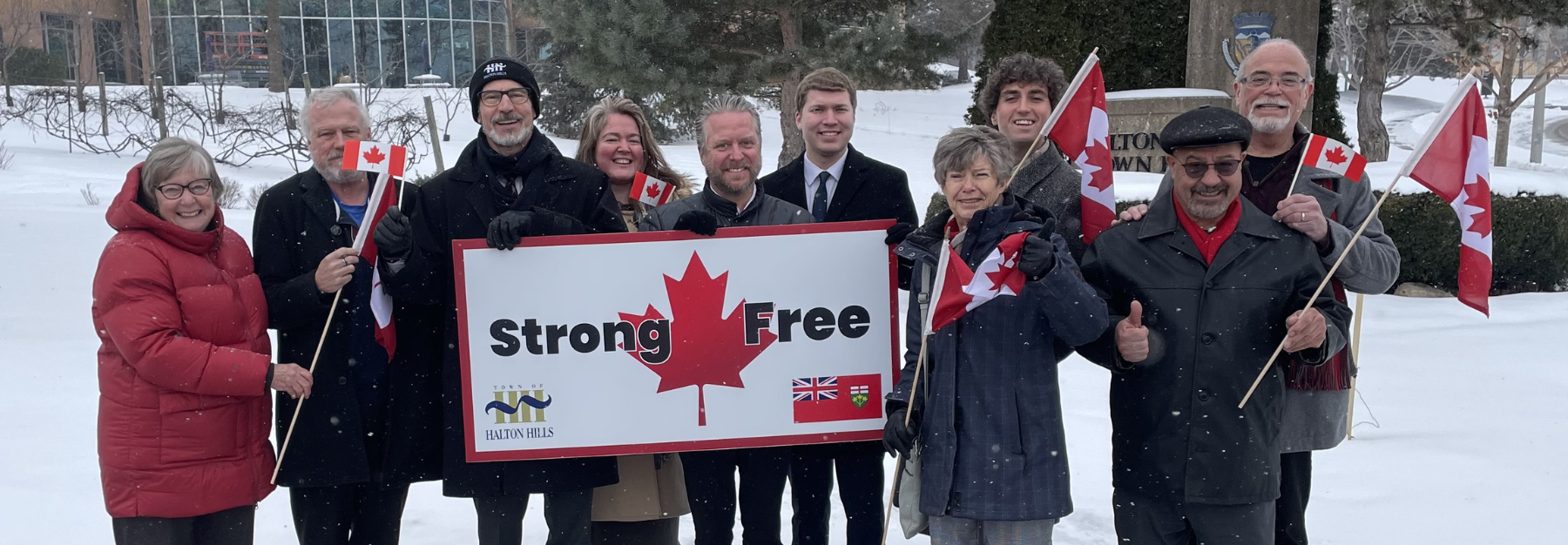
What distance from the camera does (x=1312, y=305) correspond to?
3000 mm

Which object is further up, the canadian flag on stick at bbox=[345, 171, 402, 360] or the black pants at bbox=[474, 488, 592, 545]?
the canadian flag on stick at bbox=[345, 171, 402, 360]

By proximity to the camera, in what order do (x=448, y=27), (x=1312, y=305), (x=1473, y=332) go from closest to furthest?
(x=1312, y=305) < (x=1473, y=332) < (x=448, y=27)

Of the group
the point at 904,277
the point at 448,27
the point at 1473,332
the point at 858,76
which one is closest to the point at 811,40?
the point at 858,76

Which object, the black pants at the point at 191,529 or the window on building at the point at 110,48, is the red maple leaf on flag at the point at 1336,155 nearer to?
the black pants at the point at 191,529

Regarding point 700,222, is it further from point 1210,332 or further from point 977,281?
point 1210,332

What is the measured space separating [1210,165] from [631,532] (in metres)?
2.20

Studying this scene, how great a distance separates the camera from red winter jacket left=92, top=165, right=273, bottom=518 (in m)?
3.08

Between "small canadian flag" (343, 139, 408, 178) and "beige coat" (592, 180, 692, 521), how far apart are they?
2.45 feet

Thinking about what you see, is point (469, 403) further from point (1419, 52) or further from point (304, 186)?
point (1419, 52)

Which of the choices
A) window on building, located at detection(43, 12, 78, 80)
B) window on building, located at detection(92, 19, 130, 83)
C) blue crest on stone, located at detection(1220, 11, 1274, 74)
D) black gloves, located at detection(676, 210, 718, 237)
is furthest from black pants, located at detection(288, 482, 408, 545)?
window on building, located at detection(43, 12, 78, 80)

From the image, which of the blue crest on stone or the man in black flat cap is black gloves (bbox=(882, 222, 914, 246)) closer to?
the man in black flat cap

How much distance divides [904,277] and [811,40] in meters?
14.4

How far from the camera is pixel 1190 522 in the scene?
3.07m

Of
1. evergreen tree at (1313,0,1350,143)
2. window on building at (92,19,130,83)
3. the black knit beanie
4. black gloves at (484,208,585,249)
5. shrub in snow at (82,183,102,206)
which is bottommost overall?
shrub in snow at (82,183,102,206)
